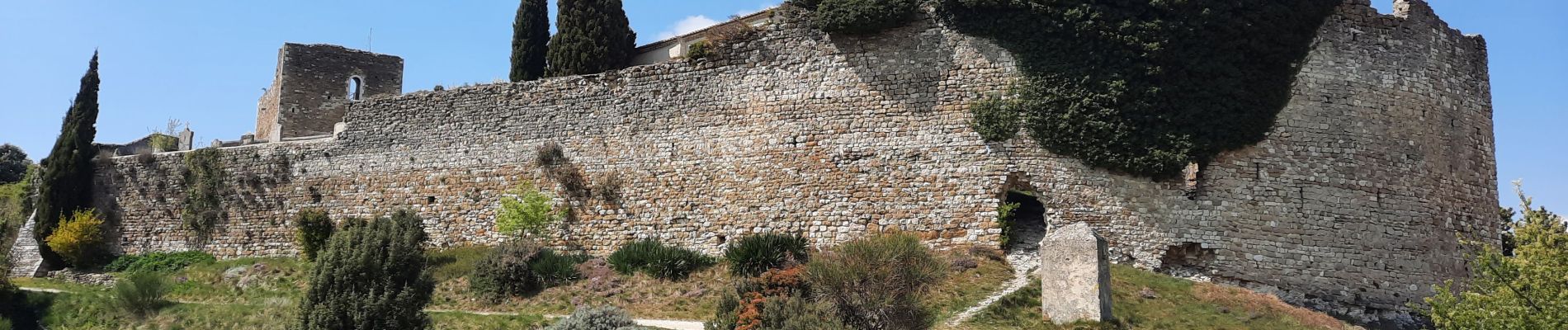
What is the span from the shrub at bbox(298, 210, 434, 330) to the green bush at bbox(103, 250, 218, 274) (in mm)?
15019

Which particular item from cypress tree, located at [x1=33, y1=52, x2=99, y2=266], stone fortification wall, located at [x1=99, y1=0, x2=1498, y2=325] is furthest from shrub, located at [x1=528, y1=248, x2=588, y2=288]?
cypress tree, located at [x1=33, y1=52, x2=99, y2=266]

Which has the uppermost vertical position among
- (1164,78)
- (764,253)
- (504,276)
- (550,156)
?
(1164,78)

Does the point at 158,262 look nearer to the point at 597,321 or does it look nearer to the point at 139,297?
the point at 139,297

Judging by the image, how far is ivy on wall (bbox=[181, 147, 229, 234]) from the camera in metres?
29.0

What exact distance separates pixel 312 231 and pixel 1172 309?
19702mm

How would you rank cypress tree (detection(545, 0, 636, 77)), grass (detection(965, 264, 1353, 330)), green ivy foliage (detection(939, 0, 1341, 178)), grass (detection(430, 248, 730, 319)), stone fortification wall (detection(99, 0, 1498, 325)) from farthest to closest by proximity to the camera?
cypress tree (detection(545, 0, 636, 77)) → stone fortification wall (detection(99, 0, 1498, 325)) → green ivy foliage (detection(939, 0, 1341, 178)) → grass (detection(430, 248, 730, 319)) → grass (detection(965, 264, 1353, 330))

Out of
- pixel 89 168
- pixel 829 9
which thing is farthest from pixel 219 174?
pixel 829 9

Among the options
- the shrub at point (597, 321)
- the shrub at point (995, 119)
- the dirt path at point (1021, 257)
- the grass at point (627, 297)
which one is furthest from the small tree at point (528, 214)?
the dirt path at point (1021, 257)

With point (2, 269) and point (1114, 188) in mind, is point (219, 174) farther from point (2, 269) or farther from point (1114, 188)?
point (1114, 188)

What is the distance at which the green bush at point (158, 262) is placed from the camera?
2816cm

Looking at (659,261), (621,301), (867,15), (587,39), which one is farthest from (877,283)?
(587,39)

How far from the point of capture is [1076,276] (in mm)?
15414

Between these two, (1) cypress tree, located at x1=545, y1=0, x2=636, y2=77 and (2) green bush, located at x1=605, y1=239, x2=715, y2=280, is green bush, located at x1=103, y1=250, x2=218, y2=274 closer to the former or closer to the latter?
(1) cypress tree, located at x1=545, y1=0, x2=636, y2=77

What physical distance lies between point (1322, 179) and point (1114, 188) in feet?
12.0
